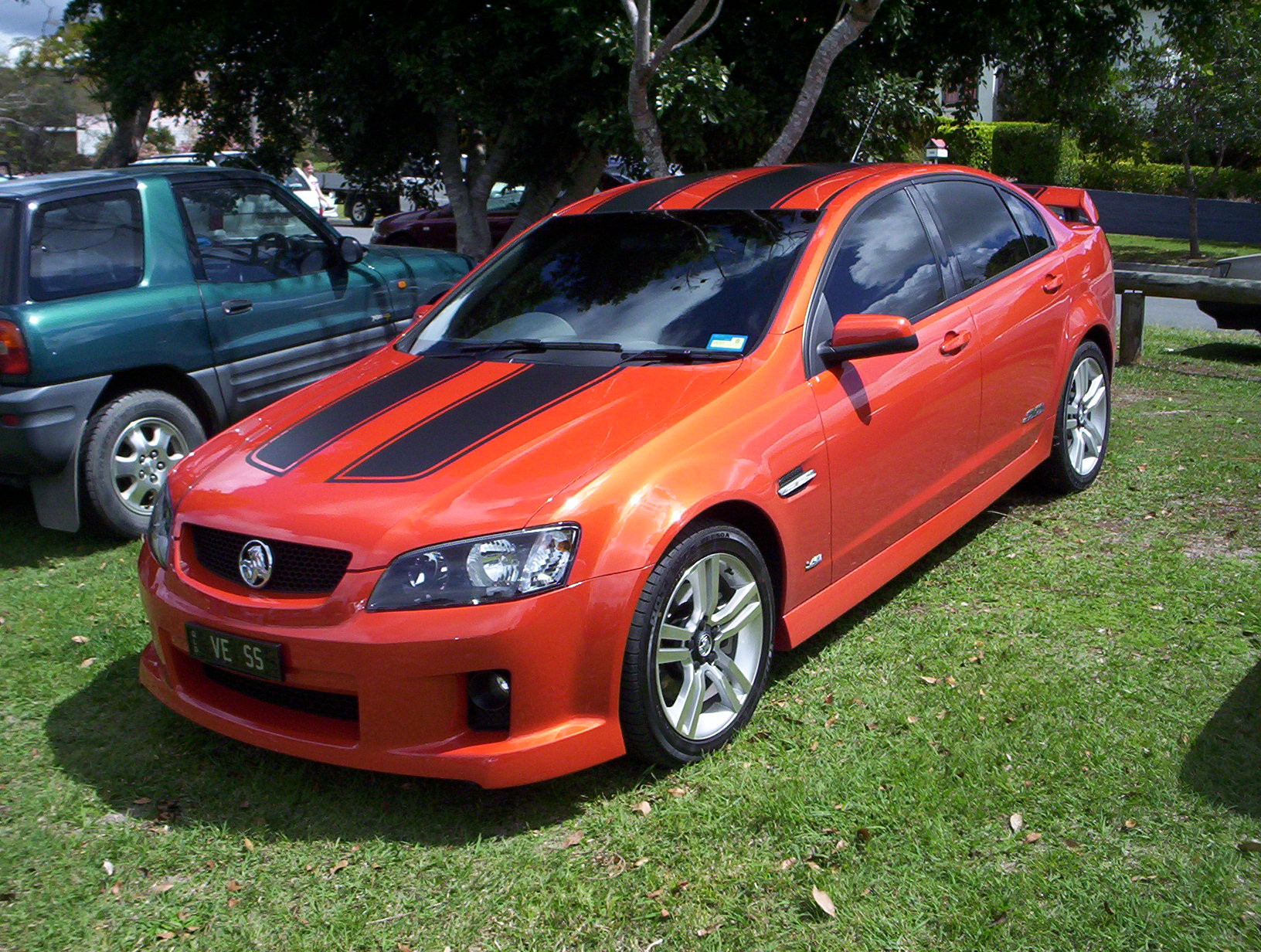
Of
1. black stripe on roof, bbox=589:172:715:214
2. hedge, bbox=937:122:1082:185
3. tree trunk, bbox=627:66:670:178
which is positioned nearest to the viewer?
black stripe on roof, bbox=589:172:715:214

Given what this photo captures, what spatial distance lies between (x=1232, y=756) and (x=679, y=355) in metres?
2.10

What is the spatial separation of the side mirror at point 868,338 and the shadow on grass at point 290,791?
1541mm

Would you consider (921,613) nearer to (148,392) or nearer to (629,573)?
(629,573)

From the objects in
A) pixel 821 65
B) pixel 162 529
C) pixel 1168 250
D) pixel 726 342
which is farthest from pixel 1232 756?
pixel 1168 250

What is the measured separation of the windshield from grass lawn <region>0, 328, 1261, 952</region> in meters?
1.28

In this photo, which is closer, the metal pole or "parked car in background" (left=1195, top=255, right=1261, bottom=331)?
the metal pole

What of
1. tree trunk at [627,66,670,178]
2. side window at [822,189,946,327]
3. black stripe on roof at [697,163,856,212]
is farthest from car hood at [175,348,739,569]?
tree trunk at [627,66,670,178]

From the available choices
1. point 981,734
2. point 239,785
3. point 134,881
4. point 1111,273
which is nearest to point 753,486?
point 981,734

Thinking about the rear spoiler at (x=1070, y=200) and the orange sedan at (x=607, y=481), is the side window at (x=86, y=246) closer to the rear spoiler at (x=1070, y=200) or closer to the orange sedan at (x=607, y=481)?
the orange sedan at (x=607, y=481)

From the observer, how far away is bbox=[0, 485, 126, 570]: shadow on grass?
5.87m

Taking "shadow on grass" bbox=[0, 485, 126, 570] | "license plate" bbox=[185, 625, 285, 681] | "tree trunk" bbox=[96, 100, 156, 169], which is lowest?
"shadow on grass" bbox=[0, 485, 126, 570]

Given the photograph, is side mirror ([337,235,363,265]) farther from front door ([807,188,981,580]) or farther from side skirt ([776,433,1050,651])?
side skirt ([776,433,1050,651])

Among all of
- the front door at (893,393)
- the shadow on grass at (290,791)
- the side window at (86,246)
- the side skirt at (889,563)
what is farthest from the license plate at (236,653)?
the side window at (86,246)

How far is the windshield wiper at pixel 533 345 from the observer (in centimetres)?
422
